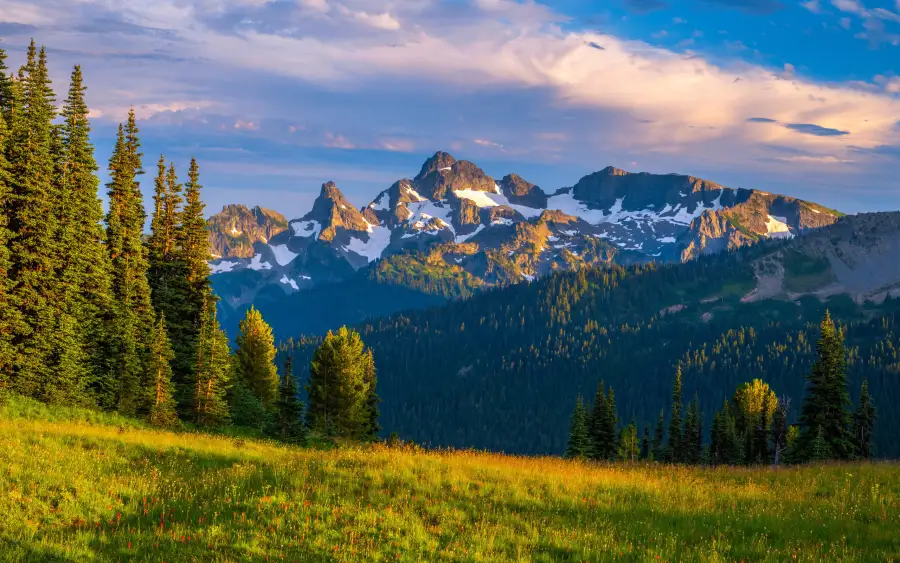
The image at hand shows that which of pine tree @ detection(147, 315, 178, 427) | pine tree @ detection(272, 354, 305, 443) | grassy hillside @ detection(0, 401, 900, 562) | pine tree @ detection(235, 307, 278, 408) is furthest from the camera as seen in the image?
pine tree @ detection(235, 307, 278, 408)

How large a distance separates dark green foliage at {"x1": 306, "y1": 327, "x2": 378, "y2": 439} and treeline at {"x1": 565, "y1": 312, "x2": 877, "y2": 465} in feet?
78.5

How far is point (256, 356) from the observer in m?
66.9

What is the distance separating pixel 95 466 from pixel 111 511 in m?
4.27

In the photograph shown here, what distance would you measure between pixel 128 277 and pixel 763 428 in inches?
3400

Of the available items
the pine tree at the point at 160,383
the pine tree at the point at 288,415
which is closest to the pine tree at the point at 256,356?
the pine tree at the point at 288,415

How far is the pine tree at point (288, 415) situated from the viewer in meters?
46.1

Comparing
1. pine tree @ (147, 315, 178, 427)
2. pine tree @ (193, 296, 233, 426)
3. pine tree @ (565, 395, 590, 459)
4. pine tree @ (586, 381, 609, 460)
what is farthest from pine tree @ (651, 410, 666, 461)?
pine tree @ (147, 315, 178, 427)

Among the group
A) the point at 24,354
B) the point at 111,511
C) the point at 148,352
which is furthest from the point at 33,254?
the point at 111,511

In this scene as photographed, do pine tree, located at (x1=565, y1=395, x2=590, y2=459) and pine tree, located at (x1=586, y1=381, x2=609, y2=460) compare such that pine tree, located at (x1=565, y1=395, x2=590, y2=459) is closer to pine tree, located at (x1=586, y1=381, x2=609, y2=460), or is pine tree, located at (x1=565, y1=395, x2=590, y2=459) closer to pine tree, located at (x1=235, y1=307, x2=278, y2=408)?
pine tree, located at (x1=586, y1=381, x2=609, y2=460)

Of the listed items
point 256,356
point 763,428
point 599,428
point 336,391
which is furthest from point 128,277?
point 763,428

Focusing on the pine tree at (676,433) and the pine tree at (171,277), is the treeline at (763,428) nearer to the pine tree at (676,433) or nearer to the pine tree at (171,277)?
the pine tree at (676,433)

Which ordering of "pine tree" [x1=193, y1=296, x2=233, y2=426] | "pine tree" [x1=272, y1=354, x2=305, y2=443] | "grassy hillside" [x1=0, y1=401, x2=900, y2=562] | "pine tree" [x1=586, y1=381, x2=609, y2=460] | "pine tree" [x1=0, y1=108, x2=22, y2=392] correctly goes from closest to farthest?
"grassy hillside" [x1=0, y1=401, x2=900, y2=562] < "pine tree" [x1=0, y1=108, x2=22, y2=392] < "pine tree" [x1=193, y1=296, x2=233, y2=426] < "pine tree" [x1=272, y1=354, x2=305, y2=443] < "pine tree" [x1=586, y1=381, x2=609, y2=460]

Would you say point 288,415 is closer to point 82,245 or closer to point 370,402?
point 82,245

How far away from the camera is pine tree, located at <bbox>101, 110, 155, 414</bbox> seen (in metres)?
40.8
